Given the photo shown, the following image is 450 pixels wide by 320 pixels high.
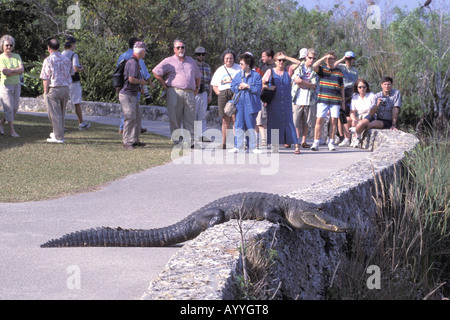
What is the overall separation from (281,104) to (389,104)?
3027 mm

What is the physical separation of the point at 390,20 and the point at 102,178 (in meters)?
22.7

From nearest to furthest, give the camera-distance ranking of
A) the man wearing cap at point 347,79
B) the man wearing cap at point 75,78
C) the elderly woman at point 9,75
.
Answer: the elderly woman at point 9,75, the man wearing cap at point 75,78, the man wearing cap at point 347,79

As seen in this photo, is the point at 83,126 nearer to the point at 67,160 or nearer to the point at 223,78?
the point at 223,78

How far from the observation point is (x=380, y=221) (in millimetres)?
8758

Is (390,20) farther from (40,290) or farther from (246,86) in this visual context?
(40,290)

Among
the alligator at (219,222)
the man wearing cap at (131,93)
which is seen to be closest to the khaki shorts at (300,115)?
the man wearing cap at (131,93)

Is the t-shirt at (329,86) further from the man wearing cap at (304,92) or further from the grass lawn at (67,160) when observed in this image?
the grass lawn at (67,160)

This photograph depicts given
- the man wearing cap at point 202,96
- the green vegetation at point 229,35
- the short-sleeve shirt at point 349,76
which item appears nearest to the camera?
the man wearing cap at point 202,96

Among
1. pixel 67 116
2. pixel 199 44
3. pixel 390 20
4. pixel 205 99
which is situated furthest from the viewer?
pixel 390 20

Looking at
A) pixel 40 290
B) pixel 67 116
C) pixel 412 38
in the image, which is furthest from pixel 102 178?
pixel 412 38

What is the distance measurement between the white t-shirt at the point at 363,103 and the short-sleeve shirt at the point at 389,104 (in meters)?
0.14

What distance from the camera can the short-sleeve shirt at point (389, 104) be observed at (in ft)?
52.6

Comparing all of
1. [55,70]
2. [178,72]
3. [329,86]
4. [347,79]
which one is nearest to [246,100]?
[178,72]

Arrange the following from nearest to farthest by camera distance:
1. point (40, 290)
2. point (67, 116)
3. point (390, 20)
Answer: point (40, 290), point (67, 116), point (390, 20)
